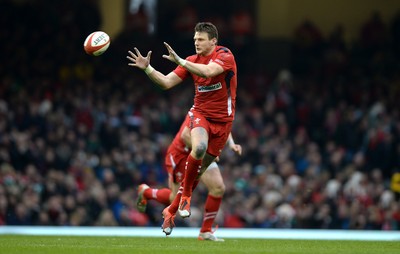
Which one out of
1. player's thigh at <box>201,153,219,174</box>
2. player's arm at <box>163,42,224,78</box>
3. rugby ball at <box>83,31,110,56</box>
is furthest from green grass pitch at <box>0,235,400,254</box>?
rugby ball at <box>83,31,110,56</box>

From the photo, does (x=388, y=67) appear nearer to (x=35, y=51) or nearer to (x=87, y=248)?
(x=35, y=51)

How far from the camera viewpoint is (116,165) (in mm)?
21328

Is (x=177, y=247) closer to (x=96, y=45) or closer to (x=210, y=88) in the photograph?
(x=210, y=88)

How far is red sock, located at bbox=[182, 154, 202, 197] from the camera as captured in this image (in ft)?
39.8

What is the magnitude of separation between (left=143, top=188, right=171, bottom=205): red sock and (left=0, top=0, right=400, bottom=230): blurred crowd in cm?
552

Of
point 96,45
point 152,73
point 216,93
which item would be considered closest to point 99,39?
point 96,45

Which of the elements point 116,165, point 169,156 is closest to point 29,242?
point 169,156

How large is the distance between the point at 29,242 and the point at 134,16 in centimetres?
1470

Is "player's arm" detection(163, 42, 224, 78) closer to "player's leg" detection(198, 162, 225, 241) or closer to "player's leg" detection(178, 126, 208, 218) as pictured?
"player's leg" detection(178, 126, 208, 218)

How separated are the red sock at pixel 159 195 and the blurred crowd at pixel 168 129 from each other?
217 inches

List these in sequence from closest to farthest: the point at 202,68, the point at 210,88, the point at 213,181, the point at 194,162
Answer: the point at 202,68
the point at 194,162
the point at 210,88
the point at 213,181

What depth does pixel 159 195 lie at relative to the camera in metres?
13.9

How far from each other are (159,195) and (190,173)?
1.82 meters

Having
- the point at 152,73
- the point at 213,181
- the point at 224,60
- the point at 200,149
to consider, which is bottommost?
the point at 213,181
